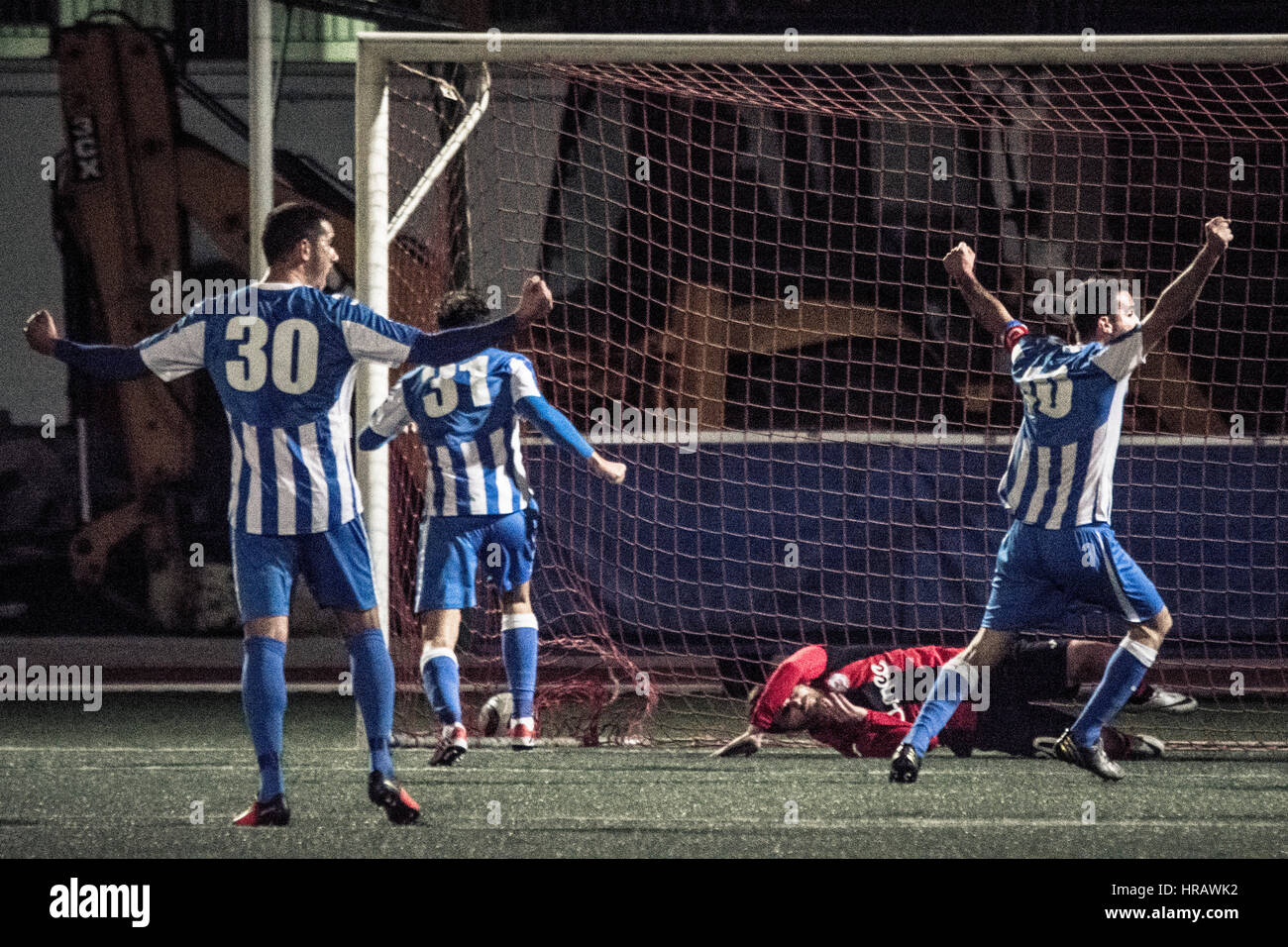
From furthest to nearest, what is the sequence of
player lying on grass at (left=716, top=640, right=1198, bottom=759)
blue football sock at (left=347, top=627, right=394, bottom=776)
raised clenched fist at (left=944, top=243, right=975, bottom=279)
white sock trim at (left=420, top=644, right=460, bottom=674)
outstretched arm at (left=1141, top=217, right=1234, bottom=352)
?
white sock trim at (left=420, top=644, right=460, bottom=674) → player lying on grass at (left=716, top=640, right=1198, bottom=759) → raised clenched fist at (left=944, top=243, right=975, bottom=279) → outstretched arm at (left=1141, top=217, right=1234, bottom=352) → blue football sock at (left=347, top=627, right=394, bottom=776)

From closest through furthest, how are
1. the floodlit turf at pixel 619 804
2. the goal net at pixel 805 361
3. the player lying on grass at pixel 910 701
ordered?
the floodlit turf at pixel 619 804 < the player lying on grass at pixel 910 701 < the goal net at pixel 805 361

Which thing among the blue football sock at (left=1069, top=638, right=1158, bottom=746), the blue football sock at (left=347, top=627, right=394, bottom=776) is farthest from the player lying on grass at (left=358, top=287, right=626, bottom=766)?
the blue football sock at (left=1069, top=638, right=1158, bottom=746)

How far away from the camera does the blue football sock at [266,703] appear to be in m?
3.91

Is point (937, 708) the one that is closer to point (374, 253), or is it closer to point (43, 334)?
point (374, 253)

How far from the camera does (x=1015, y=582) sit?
4.77 metres

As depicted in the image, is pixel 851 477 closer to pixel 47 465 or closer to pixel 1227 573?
pixel 1227 573

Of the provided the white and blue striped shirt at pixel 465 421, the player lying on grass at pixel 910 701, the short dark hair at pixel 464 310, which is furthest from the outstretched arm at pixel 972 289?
the short dark hair at pixel 464 310

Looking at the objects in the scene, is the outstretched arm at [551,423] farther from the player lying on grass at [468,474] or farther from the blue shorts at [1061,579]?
the blue shorts at [1061,579]

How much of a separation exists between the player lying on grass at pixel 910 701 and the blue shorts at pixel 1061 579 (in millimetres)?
270

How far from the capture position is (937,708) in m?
4.67

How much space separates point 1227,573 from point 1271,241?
2.84 meters

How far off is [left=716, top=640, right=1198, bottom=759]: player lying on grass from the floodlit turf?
0.30ft

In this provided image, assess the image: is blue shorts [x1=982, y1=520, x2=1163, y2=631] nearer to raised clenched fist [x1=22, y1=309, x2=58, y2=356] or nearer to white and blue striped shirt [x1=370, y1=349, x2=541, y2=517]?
white and blue striped shirt [x1=370, y1=349, x2=541, y2=517]

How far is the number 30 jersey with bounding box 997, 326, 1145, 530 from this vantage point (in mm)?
4684
